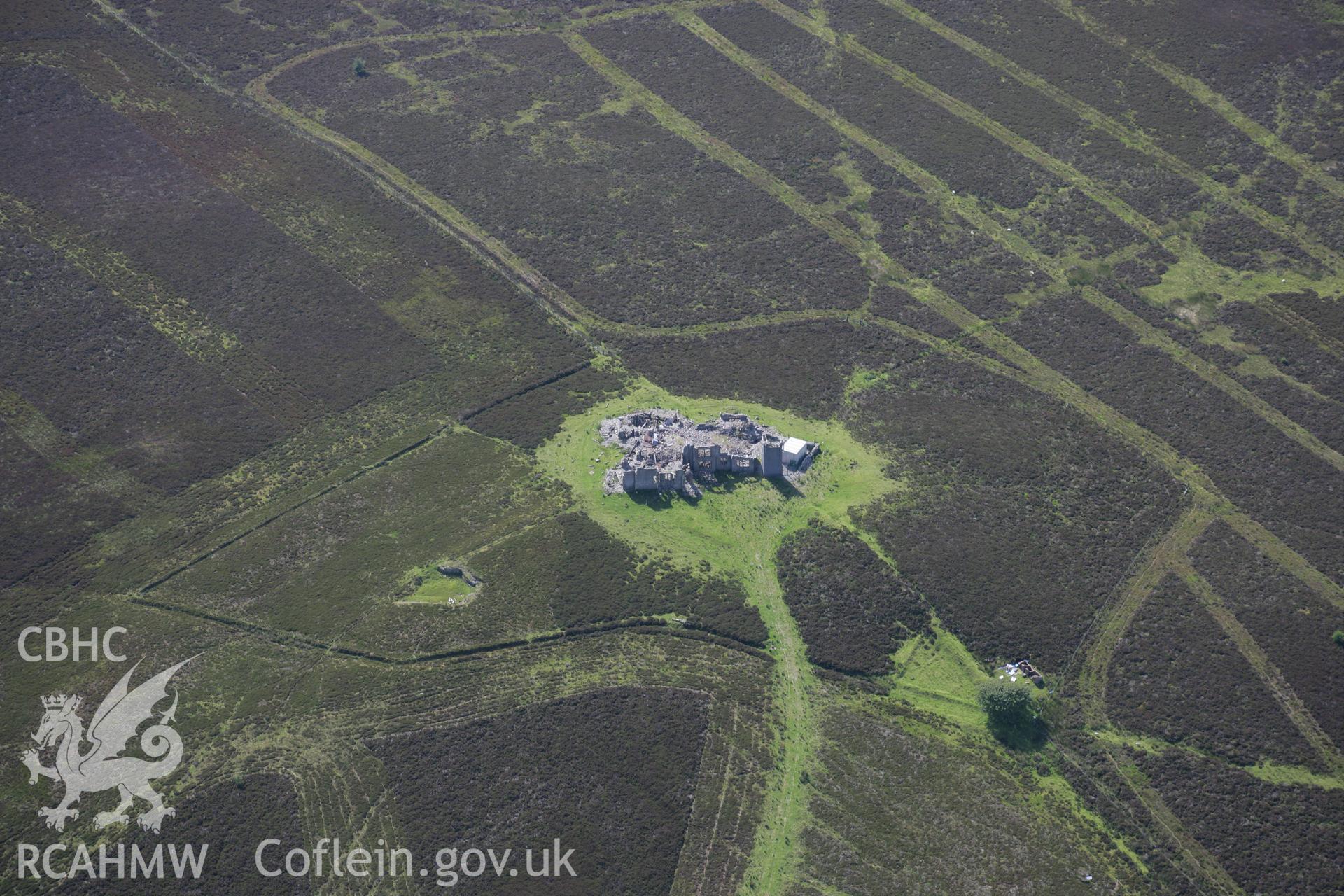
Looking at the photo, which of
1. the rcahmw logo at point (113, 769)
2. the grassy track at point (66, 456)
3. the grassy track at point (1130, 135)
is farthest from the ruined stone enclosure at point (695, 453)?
the grassy track at point (1130, 135)

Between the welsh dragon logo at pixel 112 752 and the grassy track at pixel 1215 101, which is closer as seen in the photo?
the welsh dragon logo at pixel 112 752

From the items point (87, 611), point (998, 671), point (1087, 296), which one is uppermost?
point (1087, 296)

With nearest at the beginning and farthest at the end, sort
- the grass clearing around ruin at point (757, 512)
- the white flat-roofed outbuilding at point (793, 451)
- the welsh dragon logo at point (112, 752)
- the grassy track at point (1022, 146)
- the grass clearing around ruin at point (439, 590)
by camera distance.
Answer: the welsh dragon logo at point (112, 752)
the grass clearing around ruin at point (757, 512)
the grass clearing around ruin at point (439, 590)
the white flat-roofed outbuilding at point (793, 451)
the grassy track at point (1022, 146)

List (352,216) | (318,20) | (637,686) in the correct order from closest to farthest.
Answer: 1. (637,686)
2. (352,216)
3. (318,20)

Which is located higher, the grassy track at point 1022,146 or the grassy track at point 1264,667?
the grassy track at point 1022,146

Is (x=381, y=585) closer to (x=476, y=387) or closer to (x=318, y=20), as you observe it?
Result: (x=476, y=387)

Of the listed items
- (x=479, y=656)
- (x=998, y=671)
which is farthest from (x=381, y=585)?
(x=998, y=671)

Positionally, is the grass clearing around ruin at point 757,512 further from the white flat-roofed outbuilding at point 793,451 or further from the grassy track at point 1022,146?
the grassy track at point 1022,146
